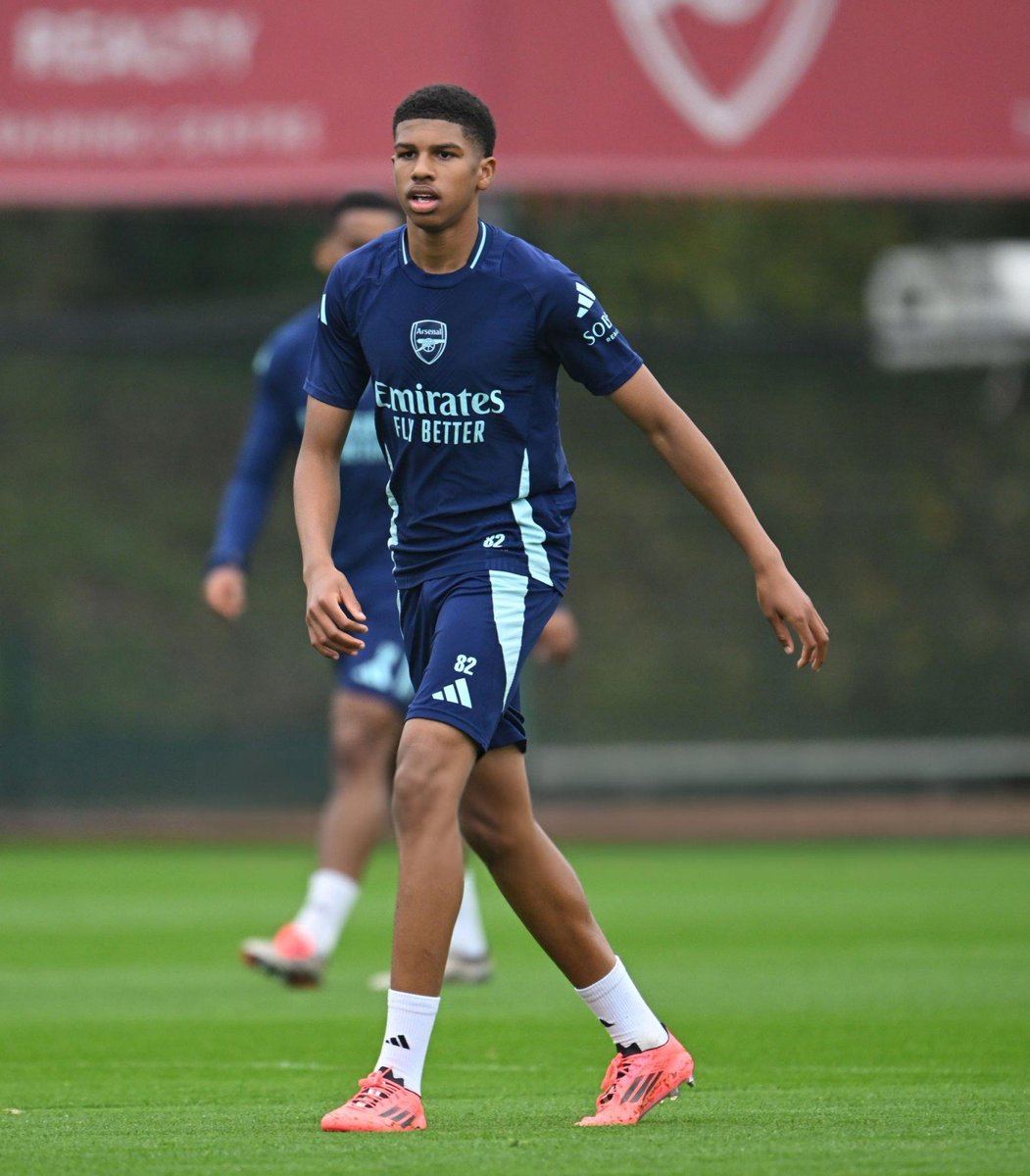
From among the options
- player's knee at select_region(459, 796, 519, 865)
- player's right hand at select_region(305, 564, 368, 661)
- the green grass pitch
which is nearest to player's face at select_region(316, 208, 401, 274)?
the green grass pitch

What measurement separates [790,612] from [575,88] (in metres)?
9.89

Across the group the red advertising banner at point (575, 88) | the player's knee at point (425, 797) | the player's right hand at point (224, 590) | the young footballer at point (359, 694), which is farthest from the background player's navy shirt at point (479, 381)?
the red advertising banner at point (575, 88)

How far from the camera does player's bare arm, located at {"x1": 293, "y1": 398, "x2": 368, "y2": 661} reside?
461 centimetres

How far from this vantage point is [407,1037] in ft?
14.5

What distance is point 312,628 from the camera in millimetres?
4633

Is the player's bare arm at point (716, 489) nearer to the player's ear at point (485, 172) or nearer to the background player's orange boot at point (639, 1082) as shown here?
the player's ear at point (485, 172)

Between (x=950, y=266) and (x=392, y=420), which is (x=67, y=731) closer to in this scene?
(x=950, y=266)

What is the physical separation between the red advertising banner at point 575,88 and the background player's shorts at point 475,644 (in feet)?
31.1

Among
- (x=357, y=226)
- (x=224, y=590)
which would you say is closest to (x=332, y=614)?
(x=357, y=226)

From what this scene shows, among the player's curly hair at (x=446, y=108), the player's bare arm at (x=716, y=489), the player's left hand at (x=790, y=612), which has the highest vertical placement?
the player's curly hair at (x=446, y=108)

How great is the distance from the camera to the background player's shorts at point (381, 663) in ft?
24.3

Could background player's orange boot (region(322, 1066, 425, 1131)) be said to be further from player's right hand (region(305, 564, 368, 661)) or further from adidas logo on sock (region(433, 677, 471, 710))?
player's right hand (region(305, 564, 368, 661))

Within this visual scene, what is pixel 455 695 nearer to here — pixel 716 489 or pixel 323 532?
pixel 323 532

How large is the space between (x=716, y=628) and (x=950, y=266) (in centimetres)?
357
